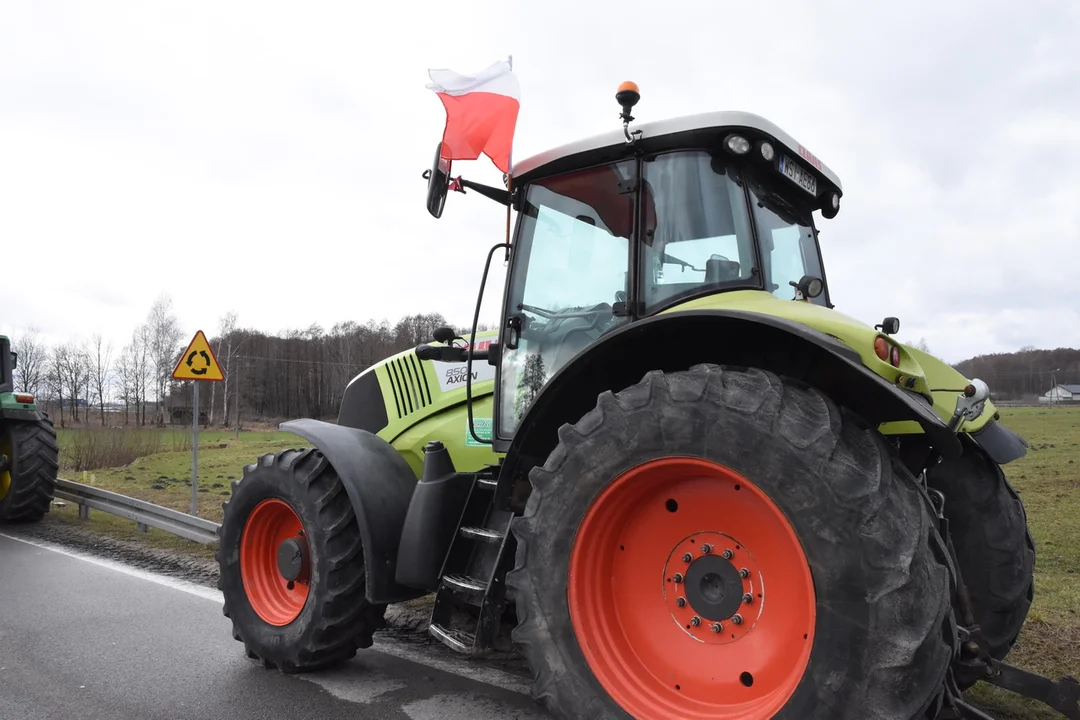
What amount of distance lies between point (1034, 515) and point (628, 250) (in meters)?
7.38

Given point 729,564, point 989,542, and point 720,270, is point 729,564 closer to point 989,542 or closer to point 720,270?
point 720,270

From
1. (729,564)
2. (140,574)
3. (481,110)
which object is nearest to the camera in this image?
(729,564)

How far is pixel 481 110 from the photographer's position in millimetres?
3533

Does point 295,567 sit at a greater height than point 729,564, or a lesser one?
lesser

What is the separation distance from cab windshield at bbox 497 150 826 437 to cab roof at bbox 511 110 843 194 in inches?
3.1

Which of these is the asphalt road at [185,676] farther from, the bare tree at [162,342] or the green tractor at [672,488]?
the bare tree at [162,342]

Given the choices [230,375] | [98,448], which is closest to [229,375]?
[230,375]

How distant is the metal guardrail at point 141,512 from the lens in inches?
263

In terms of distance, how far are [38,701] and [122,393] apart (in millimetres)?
61882

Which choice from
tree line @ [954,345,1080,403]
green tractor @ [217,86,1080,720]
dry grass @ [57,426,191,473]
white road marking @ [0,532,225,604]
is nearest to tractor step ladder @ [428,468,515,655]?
green tractor @ [217,86,1080,720]

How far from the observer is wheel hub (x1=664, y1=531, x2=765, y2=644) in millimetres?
2395

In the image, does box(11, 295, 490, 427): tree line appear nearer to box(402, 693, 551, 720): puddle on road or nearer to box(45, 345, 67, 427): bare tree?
box(45, 345, 67, 427): bare tree

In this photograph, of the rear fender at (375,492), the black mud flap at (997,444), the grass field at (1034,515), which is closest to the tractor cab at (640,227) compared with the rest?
the rear fender at (375,492)

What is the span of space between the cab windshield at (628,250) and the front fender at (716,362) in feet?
0.95
